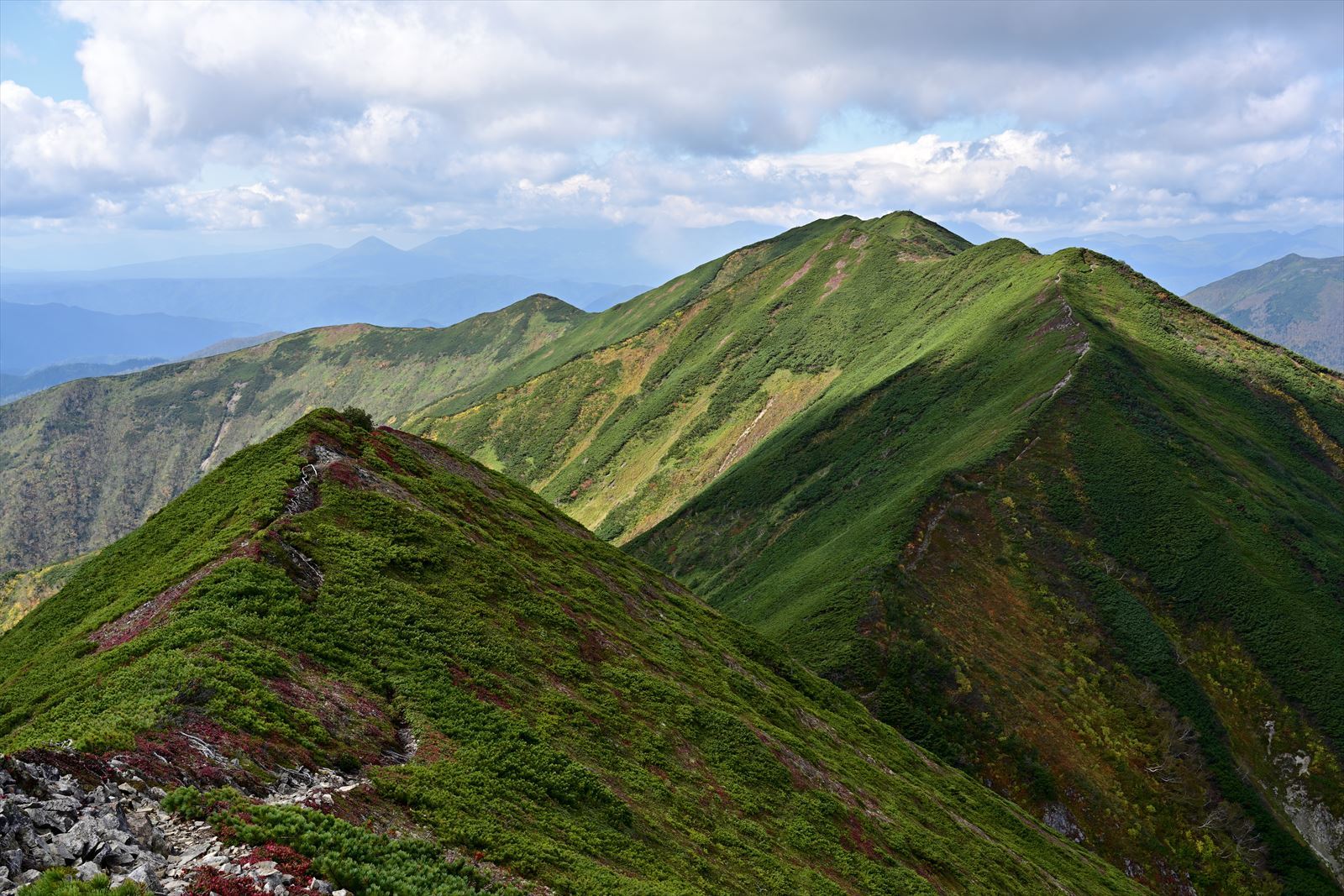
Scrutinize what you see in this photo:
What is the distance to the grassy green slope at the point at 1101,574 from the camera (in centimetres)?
5709

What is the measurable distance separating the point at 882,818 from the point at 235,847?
95.4ft

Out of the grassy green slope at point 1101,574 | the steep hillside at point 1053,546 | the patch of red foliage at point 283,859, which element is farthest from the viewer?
the steep hillside at point 1053,546

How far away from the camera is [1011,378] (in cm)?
9688

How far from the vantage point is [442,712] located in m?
23.3

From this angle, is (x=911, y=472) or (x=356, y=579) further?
(x=911, y=472)

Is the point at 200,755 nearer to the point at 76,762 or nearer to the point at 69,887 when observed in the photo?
the point at 76,762

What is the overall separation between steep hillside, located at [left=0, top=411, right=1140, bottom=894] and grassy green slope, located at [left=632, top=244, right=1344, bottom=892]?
1310 cm

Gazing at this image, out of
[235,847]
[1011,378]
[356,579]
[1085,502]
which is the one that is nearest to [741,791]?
[356,579]

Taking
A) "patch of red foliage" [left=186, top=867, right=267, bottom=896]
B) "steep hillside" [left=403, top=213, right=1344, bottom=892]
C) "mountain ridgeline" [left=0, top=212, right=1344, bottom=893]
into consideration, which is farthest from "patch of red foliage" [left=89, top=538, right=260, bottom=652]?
"steep hillside" [left=403, top=213, right=1344, bottom=892]

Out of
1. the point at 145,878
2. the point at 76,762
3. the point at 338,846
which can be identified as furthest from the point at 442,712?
the point at 145,878

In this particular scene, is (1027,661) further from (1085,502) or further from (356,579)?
(356,579)

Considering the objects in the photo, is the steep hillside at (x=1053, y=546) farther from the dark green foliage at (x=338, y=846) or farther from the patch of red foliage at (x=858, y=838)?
the dark green foliage at (x=338, y=846)

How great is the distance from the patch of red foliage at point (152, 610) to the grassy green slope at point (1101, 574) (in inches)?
1737

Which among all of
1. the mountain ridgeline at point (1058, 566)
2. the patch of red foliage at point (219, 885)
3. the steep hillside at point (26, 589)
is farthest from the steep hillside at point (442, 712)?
the steep hillside at point (26, 589)
